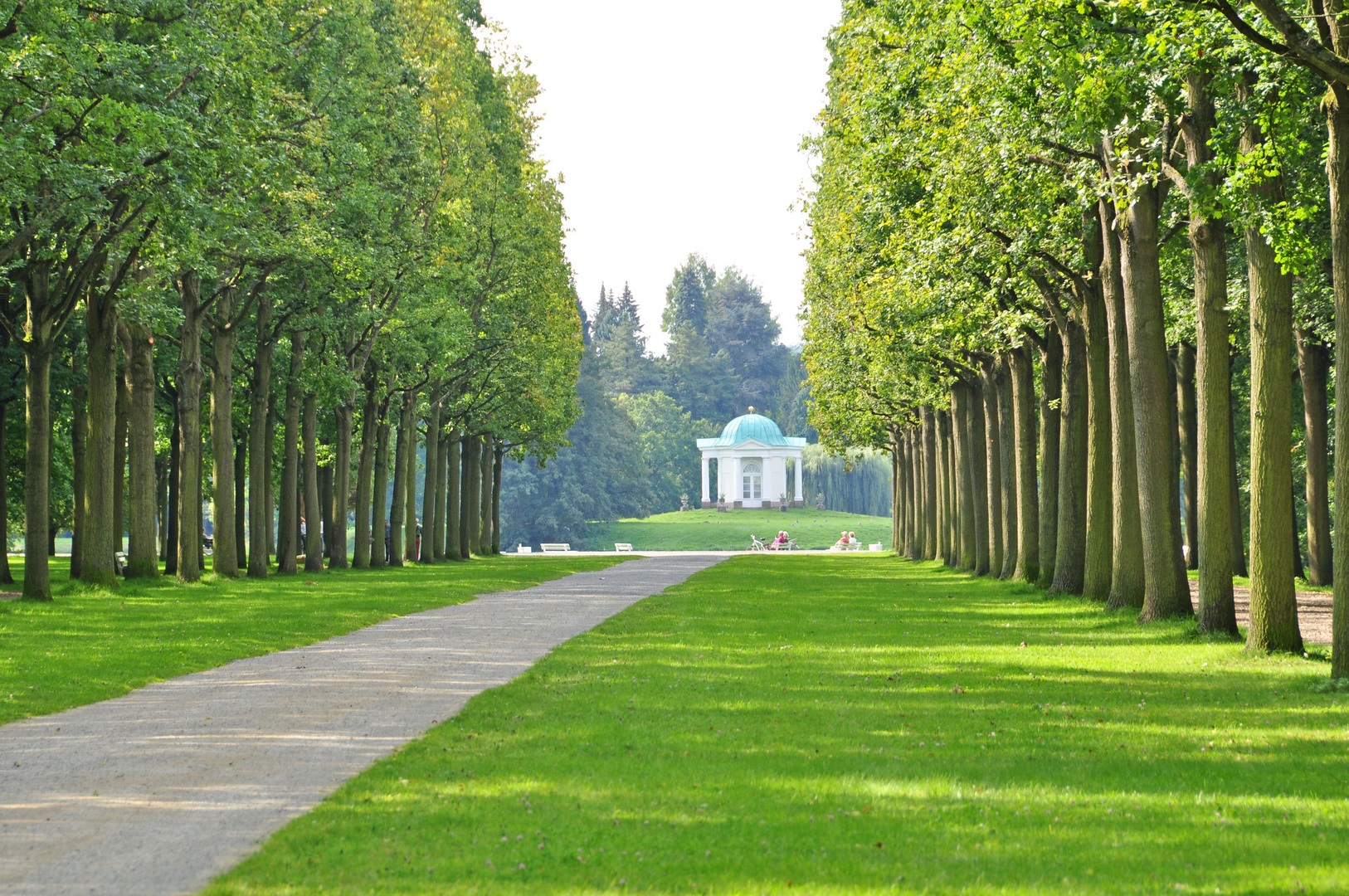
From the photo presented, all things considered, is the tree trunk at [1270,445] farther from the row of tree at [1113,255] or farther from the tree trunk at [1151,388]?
the tree trunk at [1151,388]

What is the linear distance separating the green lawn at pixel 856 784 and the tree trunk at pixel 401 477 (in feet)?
91.5

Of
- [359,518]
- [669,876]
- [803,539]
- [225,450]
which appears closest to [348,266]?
[225,450]

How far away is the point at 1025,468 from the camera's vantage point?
90.5 feet

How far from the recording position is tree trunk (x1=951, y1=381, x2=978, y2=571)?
36.9 m

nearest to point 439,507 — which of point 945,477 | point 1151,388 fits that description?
point 945,477

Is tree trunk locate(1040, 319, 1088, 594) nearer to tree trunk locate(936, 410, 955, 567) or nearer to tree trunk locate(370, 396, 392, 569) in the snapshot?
tree trunk locate(936, 410, 955, 567)

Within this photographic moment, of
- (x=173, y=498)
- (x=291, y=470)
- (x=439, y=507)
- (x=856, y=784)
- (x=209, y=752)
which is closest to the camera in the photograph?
(x=856, y=784)

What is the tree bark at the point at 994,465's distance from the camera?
3148 centimetres

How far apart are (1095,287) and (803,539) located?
70.6 metres

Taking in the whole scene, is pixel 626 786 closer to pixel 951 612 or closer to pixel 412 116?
pixel 951 612

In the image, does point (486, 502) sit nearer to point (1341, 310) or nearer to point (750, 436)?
point (1341, 310)

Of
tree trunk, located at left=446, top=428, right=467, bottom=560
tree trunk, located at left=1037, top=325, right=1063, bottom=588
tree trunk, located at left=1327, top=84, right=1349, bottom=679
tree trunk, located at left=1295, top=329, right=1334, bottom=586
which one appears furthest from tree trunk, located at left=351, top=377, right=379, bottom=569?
tree trunk, located at left=1327, top=84, right=1349, bottom=679

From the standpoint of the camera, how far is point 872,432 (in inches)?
2067

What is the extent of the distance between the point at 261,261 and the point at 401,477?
610 inches
